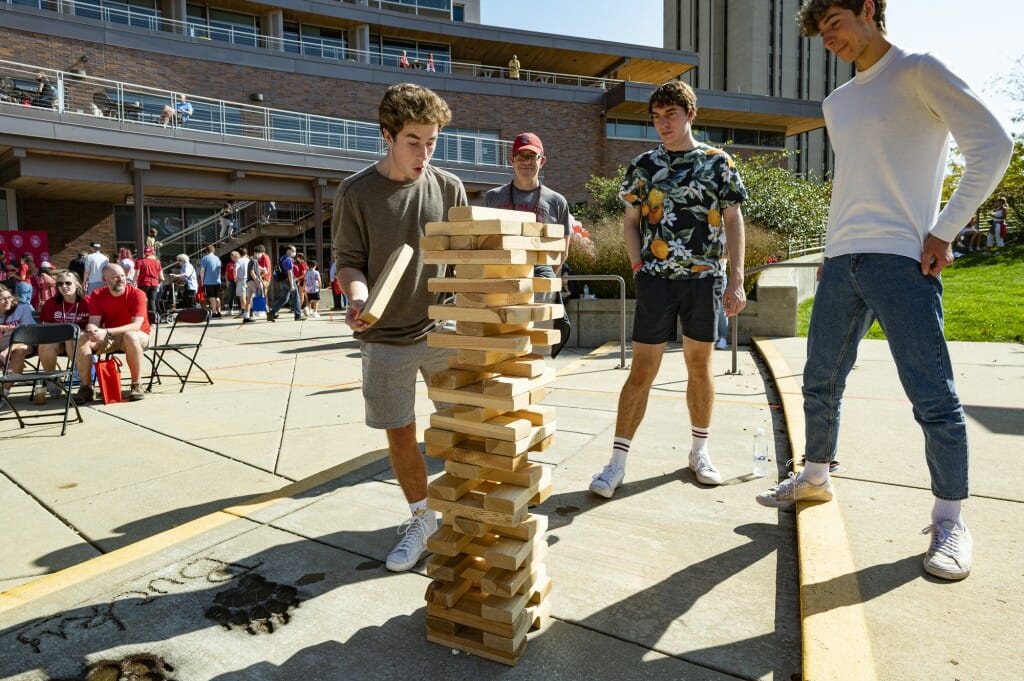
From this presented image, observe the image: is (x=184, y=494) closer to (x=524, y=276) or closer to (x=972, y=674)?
(x=524, y=276)

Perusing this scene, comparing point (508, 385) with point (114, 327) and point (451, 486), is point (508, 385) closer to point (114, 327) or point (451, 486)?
point (451, 486)

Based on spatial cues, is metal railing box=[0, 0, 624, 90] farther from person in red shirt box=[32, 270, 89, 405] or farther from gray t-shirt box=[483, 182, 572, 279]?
gray t-shirt box=[483, 182, 572, 279]

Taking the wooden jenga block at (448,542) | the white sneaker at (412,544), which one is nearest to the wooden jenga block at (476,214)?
the wooden jenga block at (448,542)

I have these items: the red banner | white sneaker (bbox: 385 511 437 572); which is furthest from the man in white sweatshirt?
the red banner

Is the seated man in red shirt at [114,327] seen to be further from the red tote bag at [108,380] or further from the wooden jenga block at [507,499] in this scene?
the wooden jenga block at [507,499]

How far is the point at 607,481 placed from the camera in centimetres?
355

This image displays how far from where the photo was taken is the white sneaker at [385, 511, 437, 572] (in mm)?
2844

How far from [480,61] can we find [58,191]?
23.0m

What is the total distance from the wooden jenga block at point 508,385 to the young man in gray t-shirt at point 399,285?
0.76 m

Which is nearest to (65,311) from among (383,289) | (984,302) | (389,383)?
(389,383)

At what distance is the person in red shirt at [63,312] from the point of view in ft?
22.6

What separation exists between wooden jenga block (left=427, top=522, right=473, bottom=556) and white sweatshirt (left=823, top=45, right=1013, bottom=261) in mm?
1989

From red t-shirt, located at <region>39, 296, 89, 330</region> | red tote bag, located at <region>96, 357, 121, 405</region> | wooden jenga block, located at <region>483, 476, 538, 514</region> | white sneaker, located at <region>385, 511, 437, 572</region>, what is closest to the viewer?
wooden jenga block, located at <region>483, 476, 538, 514</region>

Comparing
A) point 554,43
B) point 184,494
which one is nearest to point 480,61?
point 554,43
